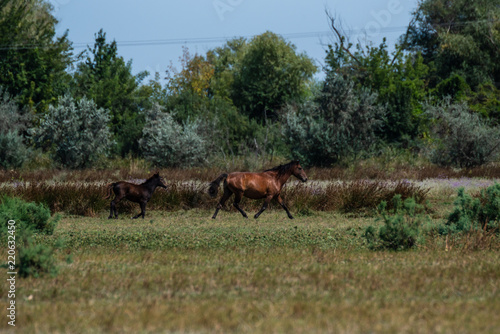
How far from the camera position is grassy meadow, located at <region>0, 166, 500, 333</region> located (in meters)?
5.31

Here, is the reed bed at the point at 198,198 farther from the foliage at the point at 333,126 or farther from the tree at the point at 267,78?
the tree at the point at 267,78

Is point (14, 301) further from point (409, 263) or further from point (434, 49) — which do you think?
point (434, 49)

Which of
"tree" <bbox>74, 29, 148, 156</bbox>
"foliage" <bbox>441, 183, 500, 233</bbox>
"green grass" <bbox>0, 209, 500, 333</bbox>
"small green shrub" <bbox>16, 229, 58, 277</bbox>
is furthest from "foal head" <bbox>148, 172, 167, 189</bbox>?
"tree" <bbox>74, 29, 148, 156</bbox>

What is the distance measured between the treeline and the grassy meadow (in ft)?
70.4

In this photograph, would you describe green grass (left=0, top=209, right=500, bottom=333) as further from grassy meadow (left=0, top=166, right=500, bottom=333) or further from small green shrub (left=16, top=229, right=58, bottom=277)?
small green shrub (left=16, top=229, right=58, bottom=277)

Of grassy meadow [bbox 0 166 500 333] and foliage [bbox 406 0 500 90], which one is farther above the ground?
foliage [bbox 406 0 500 90]

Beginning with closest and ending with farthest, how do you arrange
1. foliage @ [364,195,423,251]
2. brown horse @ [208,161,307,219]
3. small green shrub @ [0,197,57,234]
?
foliage @ [364,195,423,251] → small green shrub @ [0,197,57,234] → brown horse @ [208,161,307,219]

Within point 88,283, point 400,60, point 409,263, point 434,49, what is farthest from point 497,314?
point 434,49

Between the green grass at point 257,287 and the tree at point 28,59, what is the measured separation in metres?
39.2

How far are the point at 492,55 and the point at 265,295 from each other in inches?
2133

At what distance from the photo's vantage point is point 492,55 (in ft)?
182

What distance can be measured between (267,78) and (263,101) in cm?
280

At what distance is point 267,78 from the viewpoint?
63562mm

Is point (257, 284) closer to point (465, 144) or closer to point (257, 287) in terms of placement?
point (257, 287)
